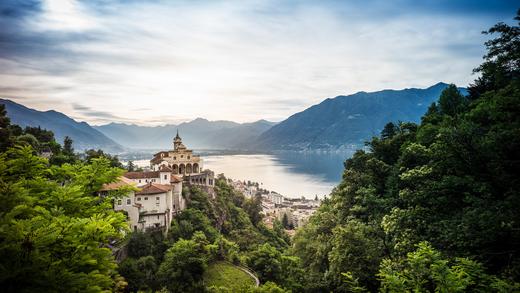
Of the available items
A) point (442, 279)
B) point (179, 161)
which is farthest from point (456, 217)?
point (179, 161)

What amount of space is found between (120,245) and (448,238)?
19.8 meters

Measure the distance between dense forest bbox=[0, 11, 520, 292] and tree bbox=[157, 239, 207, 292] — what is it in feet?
0.23

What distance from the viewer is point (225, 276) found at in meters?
21.4

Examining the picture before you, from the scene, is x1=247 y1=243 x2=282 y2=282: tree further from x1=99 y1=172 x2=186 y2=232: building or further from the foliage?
the foliage

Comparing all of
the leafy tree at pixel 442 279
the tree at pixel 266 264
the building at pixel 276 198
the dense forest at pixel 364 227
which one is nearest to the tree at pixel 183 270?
the dense forest at pixel 364 227

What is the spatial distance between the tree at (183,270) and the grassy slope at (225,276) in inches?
43.8

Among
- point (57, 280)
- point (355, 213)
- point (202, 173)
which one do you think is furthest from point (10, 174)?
point (202, 173)

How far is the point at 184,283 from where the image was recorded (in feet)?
61.6

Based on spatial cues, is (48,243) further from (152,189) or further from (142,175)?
(142,175)

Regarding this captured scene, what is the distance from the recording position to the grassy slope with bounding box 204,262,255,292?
66.2 feet

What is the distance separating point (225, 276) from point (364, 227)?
1102 cm

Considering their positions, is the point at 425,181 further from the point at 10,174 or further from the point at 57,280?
the point at 10,174

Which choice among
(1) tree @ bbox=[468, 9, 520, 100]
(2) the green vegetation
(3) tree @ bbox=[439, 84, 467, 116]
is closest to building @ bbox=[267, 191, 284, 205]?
(3) tree @ bbox=[439, 84, 467, 116]

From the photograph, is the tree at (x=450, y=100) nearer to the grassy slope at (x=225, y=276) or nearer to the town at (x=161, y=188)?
the grassy slope at (x=225, y=276)
